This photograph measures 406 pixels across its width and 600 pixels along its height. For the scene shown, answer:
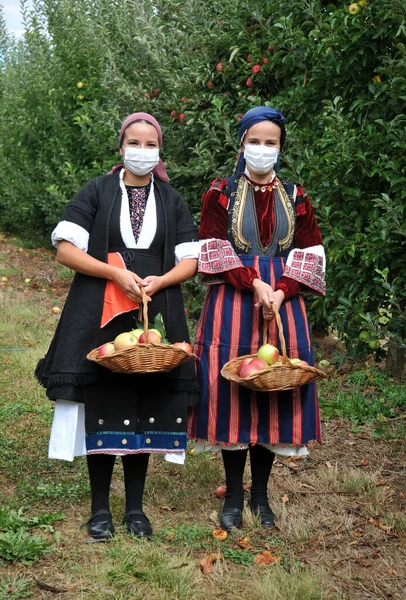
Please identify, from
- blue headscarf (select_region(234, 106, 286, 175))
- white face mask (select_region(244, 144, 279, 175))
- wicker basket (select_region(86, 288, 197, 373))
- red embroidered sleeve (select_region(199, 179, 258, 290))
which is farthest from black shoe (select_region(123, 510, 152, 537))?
blue headscarf (select_region(234, 106, 286, 175))

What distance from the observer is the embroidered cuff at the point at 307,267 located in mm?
3668

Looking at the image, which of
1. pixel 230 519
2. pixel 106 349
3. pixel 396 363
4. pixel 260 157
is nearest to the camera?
pixel 106 349

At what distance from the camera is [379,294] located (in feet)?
17.7

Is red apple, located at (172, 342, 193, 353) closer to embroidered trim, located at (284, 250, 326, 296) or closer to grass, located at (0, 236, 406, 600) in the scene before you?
embroidered trim, located at (284, 250, 326, 296)

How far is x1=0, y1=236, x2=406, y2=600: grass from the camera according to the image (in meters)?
3.13

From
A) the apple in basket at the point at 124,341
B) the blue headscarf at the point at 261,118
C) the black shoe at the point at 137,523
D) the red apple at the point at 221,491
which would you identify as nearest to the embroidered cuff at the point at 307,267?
the blue headscarf at the point at 261,118

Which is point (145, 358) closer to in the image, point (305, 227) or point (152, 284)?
point (152, 284)

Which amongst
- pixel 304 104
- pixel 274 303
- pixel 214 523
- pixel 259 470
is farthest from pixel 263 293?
pixel 304 104

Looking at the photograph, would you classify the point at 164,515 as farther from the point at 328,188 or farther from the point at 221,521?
the point at 328,188

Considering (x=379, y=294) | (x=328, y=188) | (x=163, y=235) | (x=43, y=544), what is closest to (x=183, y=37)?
(x=328, y=188)

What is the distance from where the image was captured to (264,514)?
12.5 ft

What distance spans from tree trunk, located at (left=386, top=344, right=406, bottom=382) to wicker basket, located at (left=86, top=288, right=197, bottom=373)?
9.88 feet

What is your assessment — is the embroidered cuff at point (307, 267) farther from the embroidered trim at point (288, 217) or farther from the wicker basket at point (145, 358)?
the wicker basket at point (145, 358)

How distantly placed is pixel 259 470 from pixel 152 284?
41.0 inches
